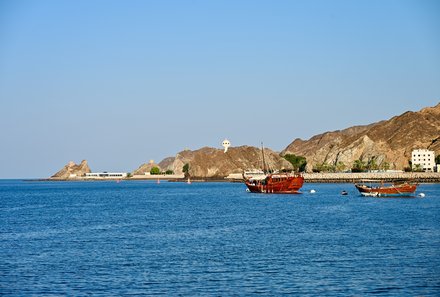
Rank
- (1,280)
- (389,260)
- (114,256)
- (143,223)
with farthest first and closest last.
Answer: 1. (143,223)
2. (114,256)
3. (389,260)
4. (1,280)

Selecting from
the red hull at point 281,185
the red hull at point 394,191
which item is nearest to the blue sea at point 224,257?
the red hull at point 394,191

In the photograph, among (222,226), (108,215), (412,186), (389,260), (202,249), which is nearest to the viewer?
(389,260)

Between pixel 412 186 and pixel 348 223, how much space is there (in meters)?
65.2

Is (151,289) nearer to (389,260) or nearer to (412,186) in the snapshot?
(389,260)

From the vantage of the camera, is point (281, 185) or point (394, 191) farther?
point (281, 185)

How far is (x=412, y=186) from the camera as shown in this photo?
12950cm

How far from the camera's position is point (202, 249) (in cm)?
4847

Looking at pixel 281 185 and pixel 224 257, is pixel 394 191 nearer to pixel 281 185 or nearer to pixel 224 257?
pixel 281 185

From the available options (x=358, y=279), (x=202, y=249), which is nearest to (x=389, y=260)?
(x=358, y=279)

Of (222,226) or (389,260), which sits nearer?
(389,260)

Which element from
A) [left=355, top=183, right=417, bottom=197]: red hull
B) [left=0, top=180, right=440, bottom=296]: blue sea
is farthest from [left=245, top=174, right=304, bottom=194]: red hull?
[left=0, top=180, right=440, bottom=296]: blue sea

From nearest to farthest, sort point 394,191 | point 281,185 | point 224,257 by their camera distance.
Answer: point 224,257
point 394,191
point 281,185

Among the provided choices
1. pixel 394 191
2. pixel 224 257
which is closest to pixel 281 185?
pixel 394 191

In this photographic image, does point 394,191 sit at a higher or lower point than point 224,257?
higher
